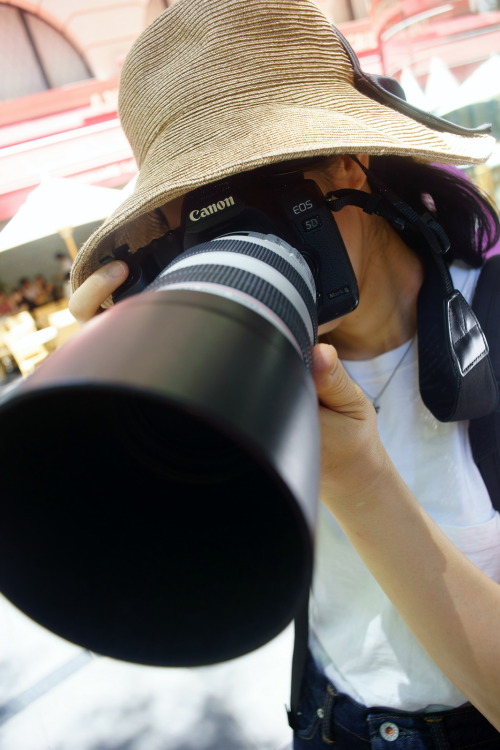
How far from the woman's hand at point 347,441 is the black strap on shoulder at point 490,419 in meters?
0.20

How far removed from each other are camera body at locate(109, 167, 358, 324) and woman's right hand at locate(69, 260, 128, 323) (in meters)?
0.09

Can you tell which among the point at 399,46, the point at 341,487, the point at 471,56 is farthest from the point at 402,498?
the point at 471,56

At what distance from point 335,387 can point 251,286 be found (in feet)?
0.40

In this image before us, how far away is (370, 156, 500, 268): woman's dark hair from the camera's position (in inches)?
29.0

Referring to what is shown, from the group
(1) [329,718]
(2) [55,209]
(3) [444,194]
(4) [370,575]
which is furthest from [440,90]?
(1) [329,718]

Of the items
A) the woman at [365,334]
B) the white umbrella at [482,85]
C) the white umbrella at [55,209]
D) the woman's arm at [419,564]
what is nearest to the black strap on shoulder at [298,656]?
the woman at [365,334]

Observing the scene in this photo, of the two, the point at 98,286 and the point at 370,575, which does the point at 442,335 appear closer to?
the point at 370,575

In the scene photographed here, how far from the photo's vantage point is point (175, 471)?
42 centimetres

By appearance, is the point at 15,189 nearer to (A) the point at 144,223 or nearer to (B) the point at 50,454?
(A) the point at 144,223

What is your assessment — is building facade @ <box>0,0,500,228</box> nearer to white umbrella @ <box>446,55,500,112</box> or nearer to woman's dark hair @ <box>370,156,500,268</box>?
white umbrella @ <box>446,55,500,112</box>

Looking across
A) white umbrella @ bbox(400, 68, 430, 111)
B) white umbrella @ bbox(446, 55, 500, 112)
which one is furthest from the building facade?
white umbrella @ bbox(446, 55, 500, 112)

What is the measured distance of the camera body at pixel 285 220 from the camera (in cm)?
59

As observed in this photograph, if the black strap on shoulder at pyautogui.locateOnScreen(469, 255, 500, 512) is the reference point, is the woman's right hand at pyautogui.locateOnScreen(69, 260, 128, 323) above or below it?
above

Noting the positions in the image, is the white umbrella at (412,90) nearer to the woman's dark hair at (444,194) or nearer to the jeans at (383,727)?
the woman's dark hair at (444,194)
